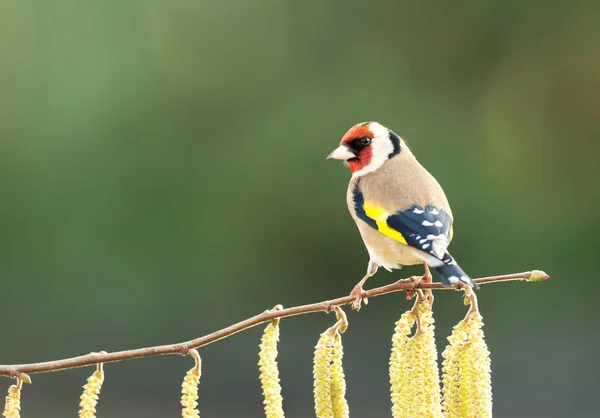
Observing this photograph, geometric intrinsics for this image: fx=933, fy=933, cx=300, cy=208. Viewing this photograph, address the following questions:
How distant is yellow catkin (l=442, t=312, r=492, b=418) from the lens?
1457mm

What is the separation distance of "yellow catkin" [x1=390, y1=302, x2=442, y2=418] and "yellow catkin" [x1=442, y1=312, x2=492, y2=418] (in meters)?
0.02

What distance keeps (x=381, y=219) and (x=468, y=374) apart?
903 millimetres

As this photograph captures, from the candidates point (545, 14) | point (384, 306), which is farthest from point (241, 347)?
point (545, 14)

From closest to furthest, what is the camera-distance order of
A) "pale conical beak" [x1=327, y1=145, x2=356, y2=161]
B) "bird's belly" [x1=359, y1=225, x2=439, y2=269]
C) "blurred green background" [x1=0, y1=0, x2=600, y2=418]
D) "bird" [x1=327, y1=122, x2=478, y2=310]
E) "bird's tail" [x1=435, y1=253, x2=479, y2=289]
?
"bird's tail" [x1=435, y1=253, x2=479, y2=289]
"bird" [x1=327, y1=122, x2=478, y2=310]
"bird's belly" [x1=359, y1=225, x2=439, y2=269]
"pale conical beak" [x1=327, y1=145, x2=356, y2=161]
"blurred green background" [x1=0, y1=0, x2=600, y2=418]

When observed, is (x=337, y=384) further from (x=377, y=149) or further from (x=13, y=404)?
(x=377, y=149)

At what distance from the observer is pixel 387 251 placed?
233cm

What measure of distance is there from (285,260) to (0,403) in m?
2.80

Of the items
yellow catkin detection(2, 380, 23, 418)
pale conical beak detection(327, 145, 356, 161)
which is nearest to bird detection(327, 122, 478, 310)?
pale conical beak detection(327, 145, 356, 161)

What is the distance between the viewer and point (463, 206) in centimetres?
700

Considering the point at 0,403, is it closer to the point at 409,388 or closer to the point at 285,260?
the point at 285,260

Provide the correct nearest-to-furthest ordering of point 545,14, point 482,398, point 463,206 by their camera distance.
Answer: point 482,398 → point 463,206 → point 545,14

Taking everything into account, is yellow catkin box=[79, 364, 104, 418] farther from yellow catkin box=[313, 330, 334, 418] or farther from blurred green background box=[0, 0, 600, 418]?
blurred green background box=[0, 0, 600, 418]

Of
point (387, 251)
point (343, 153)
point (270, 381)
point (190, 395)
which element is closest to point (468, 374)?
point (270, 381)

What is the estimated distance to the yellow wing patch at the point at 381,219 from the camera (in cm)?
224
